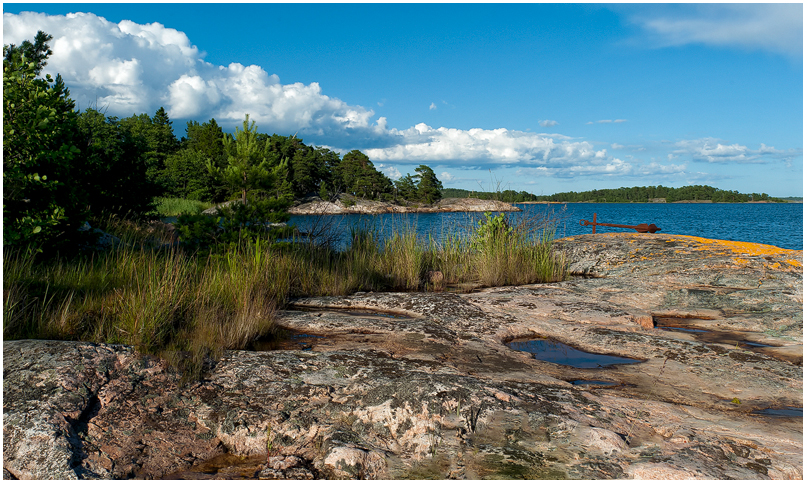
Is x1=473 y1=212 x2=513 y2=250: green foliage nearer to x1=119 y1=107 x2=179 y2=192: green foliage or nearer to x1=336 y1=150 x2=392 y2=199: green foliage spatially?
x1=336 y1=150 x2=392 y2=199: green foliage

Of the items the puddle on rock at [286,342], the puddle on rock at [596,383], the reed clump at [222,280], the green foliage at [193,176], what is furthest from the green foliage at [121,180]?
the green foliage at [193,176]

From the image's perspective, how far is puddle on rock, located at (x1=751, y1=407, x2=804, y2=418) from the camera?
2.60 metres

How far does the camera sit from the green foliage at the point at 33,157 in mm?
5426

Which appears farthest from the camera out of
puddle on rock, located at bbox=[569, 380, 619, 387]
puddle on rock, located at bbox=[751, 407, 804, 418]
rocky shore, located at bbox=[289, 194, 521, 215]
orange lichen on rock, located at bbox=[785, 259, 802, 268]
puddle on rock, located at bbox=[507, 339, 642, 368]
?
rocky shore, located at bbox=[289, 194, 521, 215]

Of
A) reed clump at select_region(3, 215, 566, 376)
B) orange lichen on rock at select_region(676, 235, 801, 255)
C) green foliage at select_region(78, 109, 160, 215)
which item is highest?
green foliage at select_region(78, 109, 160, 215)

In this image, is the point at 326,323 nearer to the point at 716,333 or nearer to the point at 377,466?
the point at 377,466

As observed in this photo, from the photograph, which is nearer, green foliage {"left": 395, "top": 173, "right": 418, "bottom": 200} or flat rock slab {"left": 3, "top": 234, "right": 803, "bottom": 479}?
flat rock slab {"left": 3, "top": 234, "right": 803, "bottom": 479}

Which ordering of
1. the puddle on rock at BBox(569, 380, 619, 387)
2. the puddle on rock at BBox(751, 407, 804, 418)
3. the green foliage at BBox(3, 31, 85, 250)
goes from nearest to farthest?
1. the puddle on rock at BBox(751, 407, 804, 418)
2. the puddle on rock at BBox(569, 380, 619, 387)
3. the green foliage at BBox(3, 31, 85, 250)

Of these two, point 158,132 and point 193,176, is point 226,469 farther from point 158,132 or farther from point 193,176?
point 158,132

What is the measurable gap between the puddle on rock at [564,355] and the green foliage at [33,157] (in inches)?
216

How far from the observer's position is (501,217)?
8336 millimetres

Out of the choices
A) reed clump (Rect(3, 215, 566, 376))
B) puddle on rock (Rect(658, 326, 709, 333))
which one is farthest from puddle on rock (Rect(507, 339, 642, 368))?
reed clump (Rect(3, 215, 566, 376))

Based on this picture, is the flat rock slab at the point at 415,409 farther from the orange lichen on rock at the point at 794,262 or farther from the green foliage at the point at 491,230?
the green foliage at the point at 491,230

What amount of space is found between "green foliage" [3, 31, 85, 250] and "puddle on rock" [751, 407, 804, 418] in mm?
6806
